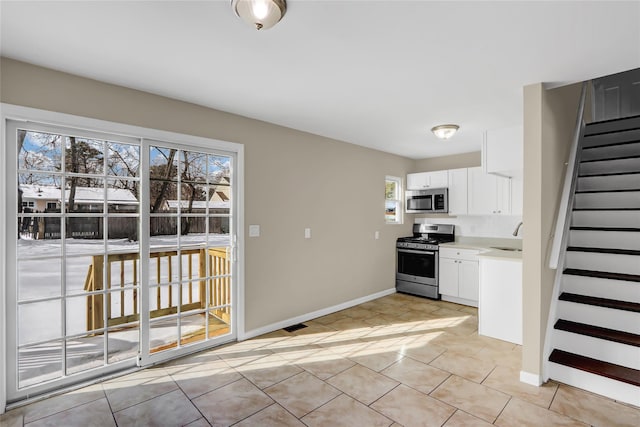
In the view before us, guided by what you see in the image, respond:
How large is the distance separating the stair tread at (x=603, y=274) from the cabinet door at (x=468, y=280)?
160cm

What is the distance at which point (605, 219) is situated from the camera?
3248 mm

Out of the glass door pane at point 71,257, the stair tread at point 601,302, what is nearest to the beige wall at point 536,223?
the stair tread at point 601,302

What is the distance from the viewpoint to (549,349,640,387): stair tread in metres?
2.27

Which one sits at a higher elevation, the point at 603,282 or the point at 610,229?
the point at 610,229

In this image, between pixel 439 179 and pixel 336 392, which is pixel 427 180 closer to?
pixel 439 179

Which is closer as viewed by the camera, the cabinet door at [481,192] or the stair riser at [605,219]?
the stair riser at [605,219]

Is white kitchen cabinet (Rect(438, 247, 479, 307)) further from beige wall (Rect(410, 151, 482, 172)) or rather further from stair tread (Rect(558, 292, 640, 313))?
stair tread (Rect(558, 292, 640, 313))

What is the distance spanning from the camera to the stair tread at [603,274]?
2.65 meters

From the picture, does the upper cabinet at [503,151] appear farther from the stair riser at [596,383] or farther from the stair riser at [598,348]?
the stair riser at [596,383]

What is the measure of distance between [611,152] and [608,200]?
2.61ft

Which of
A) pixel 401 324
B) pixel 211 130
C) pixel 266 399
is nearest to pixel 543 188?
pixel 401 324

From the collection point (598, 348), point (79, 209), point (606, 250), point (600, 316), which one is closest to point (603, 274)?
point (606, 250)

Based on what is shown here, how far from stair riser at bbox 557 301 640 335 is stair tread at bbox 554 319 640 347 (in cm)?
4

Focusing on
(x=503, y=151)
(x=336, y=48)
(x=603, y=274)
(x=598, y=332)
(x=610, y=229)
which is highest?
(x=336, y=48)
